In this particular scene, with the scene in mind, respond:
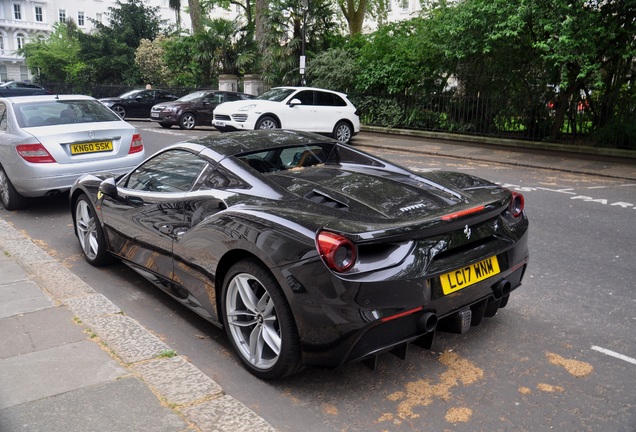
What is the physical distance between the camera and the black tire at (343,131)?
1822 cm

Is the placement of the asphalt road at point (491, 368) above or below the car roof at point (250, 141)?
below

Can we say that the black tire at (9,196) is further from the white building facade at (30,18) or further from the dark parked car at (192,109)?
the white building facade at (30,18)

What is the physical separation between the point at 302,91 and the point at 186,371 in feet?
50.4

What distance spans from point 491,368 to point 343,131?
1532 cm

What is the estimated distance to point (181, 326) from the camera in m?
4.27

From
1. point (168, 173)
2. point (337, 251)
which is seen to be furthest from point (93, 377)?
point (168, 173)

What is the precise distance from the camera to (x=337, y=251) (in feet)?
9.67

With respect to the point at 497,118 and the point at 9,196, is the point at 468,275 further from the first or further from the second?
the point at 497,118

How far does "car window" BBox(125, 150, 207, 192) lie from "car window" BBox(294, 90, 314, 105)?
13.2 m

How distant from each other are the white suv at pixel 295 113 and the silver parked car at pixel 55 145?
28.9 feet

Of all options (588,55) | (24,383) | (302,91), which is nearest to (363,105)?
(302,91)

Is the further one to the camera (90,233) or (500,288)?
(90,233)

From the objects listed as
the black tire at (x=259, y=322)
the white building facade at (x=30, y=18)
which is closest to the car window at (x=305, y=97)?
the black tire at (x=259, y=322)

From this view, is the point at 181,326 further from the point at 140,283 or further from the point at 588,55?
the point at 588,55
